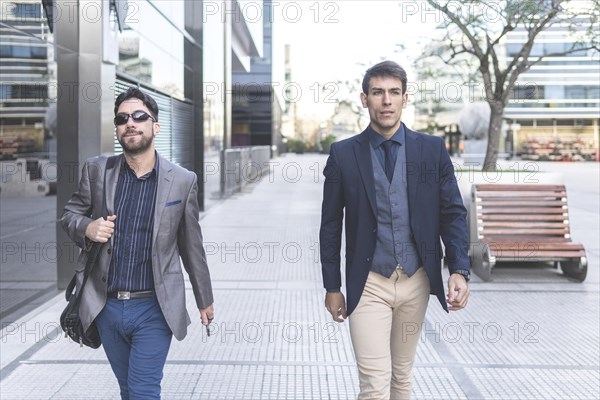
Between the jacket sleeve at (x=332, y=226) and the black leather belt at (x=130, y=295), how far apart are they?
30.7 inches

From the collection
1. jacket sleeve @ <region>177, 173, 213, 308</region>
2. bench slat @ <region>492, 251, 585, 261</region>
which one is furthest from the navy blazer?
bench slat @ <region>492, 251, 585, 261</region>

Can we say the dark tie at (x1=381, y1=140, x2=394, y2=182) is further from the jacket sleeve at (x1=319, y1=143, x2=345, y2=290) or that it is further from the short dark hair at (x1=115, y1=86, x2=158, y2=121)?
the short dark hair at (x1=115, y1=86, x2=158, y2=121)

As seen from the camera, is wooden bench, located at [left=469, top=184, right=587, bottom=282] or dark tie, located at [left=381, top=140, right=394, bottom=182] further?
wooden bench, located at [left=469, top=184, right=587, bottom=282]

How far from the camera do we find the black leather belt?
303 centimetres

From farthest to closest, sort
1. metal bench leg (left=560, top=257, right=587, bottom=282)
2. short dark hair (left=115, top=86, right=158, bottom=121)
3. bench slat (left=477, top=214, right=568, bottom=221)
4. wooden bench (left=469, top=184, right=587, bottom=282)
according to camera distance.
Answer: bench slat (left=477, top=214, right=568, bottom=221) < wooden bench (left=469, top=184, right=587, bottom=282) < metal bench leg (left=560, top=257, right=587, bottom=282) < short dark hair (left=115, top=86, right=158, bottom=121)

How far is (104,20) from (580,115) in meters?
75.5

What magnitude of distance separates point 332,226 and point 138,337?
3.19 feet

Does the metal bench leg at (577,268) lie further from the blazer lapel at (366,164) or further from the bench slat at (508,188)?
the blazer lapel at (366,164)

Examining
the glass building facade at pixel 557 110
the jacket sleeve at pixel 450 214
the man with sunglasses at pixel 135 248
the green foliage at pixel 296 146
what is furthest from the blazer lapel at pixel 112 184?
the green foliage at pixel 296 146

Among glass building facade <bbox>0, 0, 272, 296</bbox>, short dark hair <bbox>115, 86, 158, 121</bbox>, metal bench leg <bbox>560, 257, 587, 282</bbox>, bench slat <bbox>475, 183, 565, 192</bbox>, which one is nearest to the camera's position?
short dark hair <bbox>115, 86, 158, 121</bbox>

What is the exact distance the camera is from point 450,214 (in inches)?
130

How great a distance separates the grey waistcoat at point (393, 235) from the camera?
124 inches

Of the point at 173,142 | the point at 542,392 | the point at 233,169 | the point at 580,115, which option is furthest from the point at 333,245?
the point at 580,115

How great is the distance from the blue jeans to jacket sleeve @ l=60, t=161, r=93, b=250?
292mm
